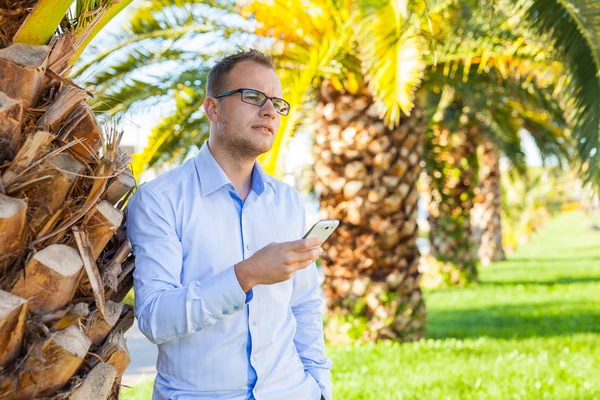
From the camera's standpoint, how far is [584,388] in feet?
18.8

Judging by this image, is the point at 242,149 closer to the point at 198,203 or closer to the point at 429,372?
the point at 198,203

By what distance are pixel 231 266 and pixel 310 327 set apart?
0.72 metres

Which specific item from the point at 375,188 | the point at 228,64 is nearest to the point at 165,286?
the point at 228,64

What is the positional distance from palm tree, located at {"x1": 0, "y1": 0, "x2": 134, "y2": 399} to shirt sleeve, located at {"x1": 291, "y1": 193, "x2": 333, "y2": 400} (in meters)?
0.83

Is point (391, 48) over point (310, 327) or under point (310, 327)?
over

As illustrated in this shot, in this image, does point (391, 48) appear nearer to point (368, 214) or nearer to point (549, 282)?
point (368, 214)

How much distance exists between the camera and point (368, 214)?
8328mm

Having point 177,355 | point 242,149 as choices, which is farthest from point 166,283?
point 242,149

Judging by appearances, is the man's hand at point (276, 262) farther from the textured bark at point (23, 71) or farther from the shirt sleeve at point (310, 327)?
the textured bark at point (23, 71)

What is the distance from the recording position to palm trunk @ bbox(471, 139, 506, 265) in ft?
62.0

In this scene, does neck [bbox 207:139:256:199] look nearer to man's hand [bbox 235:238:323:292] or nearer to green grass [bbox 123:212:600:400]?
man's hand [bbox 235:238:323:292]

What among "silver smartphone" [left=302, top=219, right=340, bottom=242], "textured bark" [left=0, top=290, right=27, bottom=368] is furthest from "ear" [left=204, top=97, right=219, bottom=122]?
"textured bark" [left=0, top=290, right=27, bottom=368]

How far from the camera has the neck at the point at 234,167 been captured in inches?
111

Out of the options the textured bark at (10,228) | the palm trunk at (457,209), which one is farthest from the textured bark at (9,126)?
the palm trunk at (457,209)
